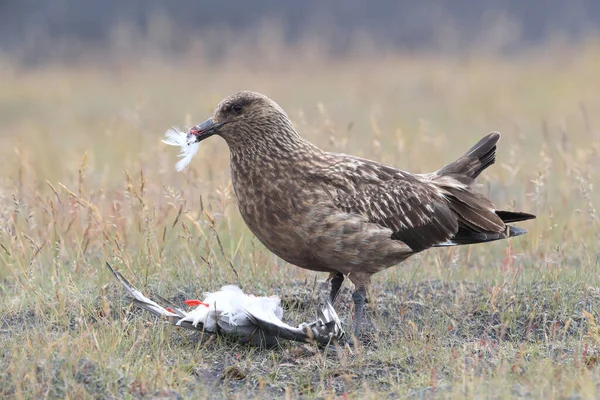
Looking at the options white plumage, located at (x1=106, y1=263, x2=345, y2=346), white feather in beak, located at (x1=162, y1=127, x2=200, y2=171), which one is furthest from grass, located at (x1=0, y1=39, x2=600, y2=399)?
white feather in beak, located at (x1=162, y1=127, x2=200, y2=171)

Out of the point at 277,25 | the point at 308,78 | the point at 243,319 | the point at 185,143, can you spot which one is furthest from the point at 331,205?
the point at 277,25

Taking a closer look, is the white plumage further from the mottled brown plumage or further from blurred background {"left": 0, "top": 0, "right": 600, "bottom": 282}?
blurred background {"left": 0, "top": 0, "right": 600, "bottom": 282}

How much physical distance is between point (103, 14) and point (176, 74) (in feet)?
19.5

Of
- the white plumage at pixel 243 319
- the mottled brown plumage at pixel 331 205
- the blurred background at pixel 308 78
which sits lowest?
the white plumage at pixel 243 319

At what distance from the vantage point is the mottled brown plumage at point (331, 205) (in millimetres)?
5324

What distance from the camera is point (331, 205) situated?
5.41 m

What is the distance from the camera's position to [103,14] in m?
22.6

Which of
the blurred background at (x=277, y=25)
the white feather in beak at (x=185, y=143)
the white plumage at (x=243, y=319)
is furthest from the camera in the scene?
the blurred background at (x=277, y=25)

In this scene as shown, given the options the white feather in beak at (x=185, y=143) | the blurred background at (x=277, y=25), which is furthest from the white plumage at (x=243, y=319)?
the blurred background at (x=277, y=25)

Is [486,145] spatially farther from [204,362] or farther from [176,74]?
[176,74]

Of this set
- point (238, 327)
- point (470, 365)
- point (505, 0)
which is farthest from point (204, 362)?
point (505, 0)

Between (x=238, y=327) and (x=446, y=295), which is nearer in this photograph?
(x=238, y=327)

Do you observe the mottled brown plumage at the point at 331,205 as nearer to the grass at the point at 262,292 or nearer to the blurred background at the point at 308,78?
the grass at the point at 262,292

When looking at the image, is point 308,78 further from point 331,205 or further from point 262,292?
point 331,205
